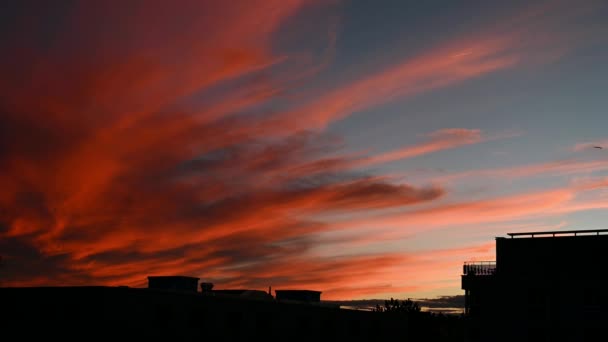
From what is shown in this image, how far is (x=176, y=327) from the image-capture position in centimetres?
4794

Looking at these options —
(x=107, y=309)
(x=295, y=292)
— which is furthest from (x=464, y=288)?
(x=107, y=309)

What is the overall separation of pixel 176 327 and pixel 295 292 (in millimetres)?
38587

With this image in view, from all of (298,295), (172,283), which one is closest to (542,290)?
(298,295)

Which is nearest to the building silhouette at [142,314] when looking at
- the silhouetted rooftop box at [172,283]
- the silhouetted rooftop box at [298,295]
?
the silhouetted rooftop box at [172,283]

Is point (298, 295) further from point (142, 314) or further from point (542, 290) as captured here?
point (142, 314)

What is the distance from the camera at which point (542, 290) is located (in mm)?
73375

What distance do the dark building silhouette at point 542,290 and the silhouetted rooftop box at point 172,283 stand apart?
33.7 meters

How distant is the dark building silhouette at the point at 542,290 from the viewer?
70500 mm

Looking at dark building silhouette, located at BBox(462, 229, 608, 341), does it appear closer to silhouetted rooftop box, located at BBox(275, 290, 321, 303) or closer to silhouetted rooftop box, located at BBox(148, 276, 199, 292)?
silhouetted rooftop box, located at BBox(275, 290, 321, 303)

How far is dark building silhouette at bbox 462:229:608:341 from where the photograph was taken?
70500 millimetres

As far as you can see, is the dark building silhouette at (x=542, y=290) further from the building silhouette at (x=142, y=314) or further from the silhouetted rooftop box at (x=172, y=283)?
the silhouetted rooftop box at (x=172, y=283)

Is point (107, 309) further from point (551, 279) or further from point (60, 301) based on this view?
point (551, 279)

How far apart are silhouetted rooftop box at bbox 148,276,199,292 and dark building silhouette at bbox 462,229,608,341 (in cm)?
3373

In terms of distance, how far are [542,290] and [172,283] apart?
1576 inches
